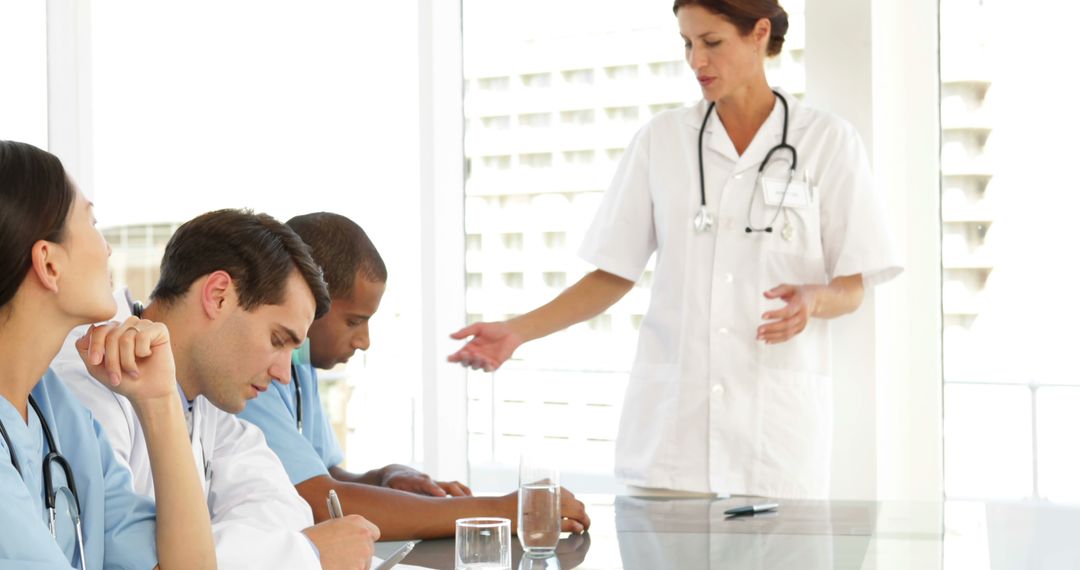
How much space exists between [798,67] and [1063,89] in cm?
66

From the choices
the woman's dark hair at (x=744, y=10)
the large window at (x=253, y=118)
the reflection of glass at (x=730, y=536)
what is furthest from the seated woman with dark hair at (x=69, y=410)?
the large window at (x=253, y=118)

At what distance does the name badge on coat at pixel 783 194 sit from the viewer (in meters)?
2.54

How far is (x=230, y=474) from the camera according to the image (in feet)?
5.59

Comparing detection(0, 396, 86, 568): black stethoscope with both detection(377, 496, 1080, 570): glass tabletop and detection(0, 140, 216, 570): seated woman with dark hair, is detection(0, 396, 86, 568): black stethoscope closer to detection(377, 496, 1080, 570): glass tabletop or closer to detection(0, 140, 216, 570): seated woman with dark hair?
detection(0, 140, 216, 570): seated woman with dark hair

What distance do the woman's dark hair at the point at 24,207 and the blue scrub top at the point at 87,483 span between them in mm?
148

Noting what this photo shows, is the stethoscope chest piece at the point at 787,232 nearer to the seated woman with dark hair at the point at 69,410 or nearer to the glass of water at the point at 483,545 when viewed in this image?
the glass of water at the point at 483,545

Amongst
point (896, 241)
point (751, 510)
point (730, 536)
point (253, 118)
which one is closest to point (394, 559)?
point (730, 536)

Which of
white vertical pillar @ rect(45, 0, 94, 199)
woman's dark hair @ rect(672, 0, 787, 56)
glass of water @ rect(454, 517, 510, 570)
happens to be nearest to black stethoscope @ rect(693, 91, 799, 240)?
woman's dark hair @ rect(672, 0, 787, 56)

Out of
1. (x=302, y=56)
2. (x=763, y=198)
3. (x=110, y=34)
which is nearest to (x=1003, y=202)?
(x=763, y=198)

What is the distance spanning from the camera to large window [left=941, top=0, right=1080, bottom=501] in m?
2.94

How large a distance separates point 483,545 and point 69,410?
21.0 inches

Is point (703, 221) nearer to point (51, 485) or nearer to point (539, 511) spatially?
point (539, 511)

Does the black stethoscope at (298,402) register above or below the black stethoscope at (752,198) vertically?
below

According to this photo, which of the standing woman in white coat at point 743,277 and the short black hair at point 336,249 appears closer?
the short black hair at point 336,249
